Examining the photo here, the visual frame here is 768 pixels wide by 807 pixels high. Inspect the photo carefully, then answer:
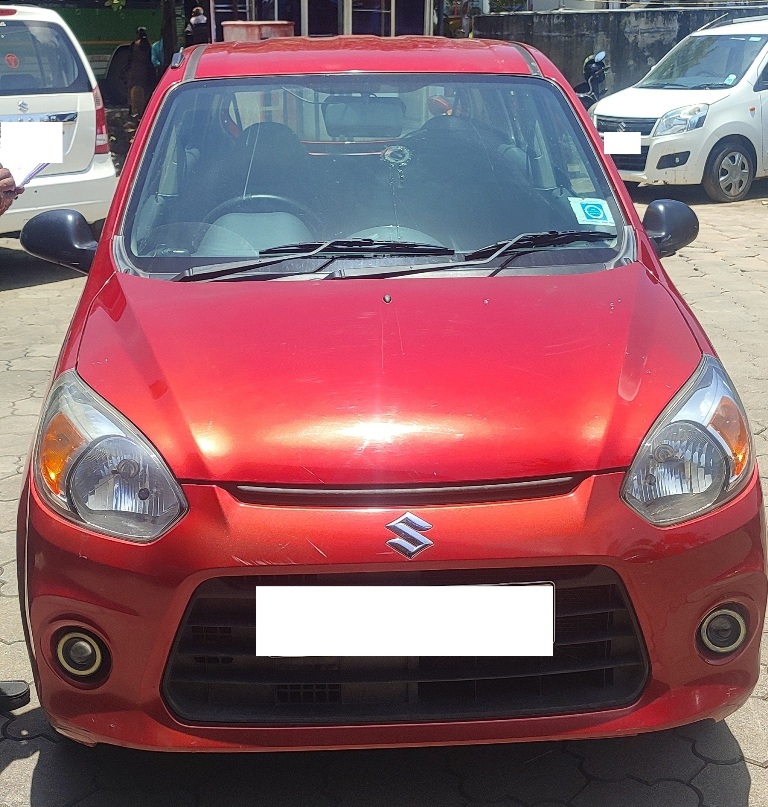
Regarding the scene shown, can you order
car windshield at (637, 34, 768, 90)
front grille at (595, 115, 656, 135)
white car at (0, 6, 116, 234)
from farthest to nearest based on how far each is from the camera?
car windshield at (637, 34, 768, 90)
front grille at (595, 115, 656, 135)
white car at (0, 6, 116, 234)

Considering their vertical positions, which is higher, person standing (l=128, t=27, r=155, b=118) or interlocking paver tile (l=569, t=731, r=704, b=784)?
interlocking paver tile (l=569, t=731, r=704, b=784)

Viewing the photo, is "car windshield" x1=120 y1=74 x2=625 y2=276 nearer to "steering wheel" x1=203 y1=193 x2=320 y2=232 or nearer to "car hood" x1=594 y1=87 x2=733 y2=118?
"steering wheel" x1=203 y1=193 x2=320 y2=232

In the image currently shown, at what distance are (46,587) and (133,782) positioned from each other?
63 cm

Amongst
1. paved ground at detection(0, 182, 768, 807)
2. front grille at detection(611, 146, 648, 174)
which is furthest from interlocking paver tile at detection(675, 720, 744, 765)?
front grille at detection(611, 146, 648, 174)

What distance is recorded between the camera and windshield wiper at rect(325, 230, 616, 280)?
9.98ft

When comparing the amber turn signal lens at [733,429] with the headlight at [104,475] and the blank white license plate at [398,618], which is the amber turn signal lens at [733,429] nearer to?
the blank white license plate at [398,618]

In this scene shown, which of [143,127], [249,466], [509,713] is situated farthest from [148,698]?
[143,127]

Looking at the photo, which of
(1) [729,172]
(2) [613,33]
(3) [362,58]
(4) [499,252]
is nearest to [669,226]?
(4) [499,252]

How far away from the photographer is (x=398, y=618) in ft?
7.31

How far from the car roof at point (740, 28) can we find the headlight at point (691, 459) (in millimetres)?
11224

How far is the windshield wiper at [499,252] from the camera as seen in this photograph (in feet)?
9.98

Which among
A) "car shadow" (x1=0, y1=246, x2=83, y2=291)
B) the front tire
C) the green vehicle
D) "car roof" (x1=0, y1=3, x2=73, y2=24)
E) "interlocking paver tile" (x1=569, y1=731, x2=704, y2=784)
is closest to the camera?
"interlocking paver tile" (x1=569, y1=731, x2=704, y2=784)

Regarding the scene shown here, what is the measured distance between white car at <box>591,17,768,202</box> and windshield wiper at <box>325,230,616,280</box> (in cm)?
876

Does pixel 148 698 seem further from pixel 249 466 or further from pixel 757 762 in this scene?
pixel 757 762
